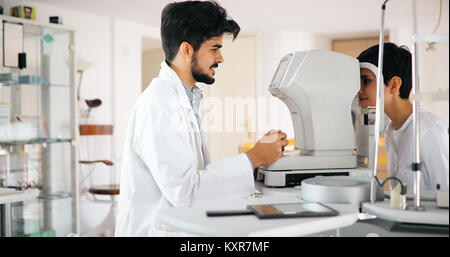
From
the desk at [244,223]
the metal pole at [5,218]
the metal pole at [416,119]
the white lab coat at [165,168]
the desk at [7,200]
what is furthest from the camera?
the metal pole at [5,218]

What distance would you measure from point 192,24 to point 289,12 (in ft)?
12.5

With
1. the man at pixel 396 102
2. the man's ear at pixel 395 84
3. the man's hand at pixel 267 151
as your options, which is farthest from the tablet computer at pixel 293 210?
the man's ear at pixel 395 84

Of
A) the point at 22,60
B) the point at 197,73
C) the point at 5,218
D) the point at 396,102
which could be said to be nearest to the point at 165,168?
the point at 197,73

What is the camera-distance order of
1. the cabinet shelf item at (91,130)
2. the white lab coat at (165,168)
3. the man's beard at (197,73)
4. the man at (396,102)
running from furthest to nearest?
the cabinet shelf item at (91,130)
the man's beard at (197,73)
the man at (396,102)
the white lab coat at (165,168)

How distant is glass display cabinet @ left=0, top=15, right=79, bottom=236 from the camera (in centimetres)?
379

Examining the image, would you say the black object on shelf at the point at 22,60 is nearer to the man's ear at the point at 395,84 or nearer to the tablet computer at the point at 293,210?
the man's ear at the point at 395,84

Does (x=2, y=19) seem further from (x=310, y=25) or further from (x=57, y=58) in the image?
(x=310, y=25)

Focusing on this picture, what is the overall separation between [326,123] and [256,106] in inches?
195

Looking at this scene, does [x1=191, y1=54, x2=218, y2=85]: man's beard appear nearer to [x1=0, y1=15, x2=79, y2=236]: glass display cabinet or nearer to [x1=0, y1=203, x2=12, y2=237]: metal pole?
[x1=0, y1=203, x2=12, y2=237]: metal pole

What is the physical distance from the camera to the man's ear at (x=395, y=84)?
173cm

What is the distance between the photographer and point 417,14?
114cm

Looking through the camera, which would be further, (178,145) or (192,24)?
(192,24)

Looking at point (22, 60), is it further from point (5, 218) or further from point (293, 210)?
point (293, 210)

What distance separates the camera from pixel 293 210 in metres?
1.12
